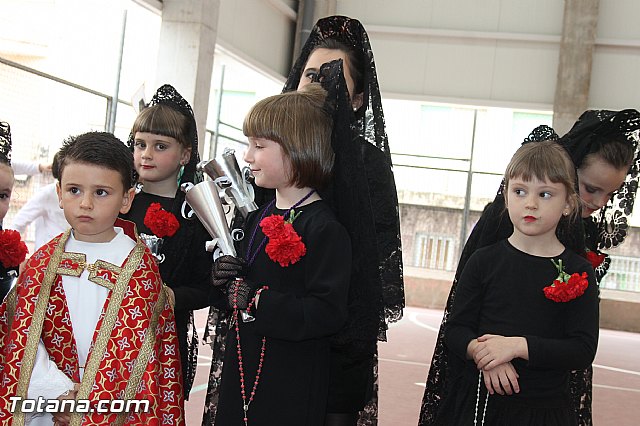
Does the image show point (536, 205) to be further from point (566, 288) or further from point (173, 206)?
point (173, 206)

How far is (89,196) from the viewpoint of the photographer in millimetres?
2232

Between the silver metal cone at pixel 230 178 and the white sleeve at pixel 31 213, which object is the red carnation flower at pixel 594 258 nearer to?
the silver metal cone at pixel 230 178

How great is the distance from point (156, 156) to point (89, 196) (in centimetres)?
94

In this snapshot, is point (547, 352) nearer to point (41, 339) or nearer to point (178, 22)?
point (41, 339)

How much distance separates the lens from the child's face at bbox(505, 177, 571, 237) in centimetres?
250

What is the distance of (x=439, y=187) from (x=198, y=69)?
609 centimetres

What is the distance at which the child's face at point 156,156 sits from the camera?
3135mm

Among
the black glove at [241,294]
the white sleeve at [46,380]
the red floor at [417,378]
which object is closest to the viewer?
the white sleeve at [46,380]

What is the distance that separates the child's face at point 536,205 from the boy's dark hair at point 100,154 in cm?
115

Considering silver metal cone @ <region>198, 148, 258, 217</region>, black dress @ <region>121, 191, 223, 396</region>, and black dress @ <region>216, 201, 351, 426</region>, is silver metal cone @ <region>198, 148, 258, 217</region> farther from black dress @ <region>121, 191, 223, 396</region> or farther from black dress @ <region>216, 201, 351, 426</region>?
black dress @ <region>121, 191, 223, 396</region>

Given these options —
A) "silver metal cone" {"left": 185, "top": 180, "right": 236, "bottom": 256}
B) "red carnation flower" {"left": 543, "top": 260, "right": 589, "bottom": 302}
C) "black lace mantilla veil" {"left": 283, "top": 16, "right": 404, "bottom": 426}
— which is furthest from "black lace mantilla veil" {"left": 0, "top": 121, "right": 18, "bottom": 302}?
"red carnation flower" {"left": 543, "top": 260, "right": 589, "bottom": 302}

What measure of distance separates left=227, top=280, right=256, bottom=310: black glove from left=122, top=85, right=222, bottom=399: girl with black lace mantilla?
66 centimetres

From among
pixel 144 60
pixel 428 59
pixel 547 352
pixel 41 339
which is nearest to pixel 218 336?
pixel 41 339

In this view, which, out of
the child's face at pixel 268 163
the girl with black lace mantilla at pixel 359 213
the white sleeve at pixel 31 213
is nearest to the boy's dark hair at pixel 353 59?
the girl with black lace mantilla at pixel 359 213
